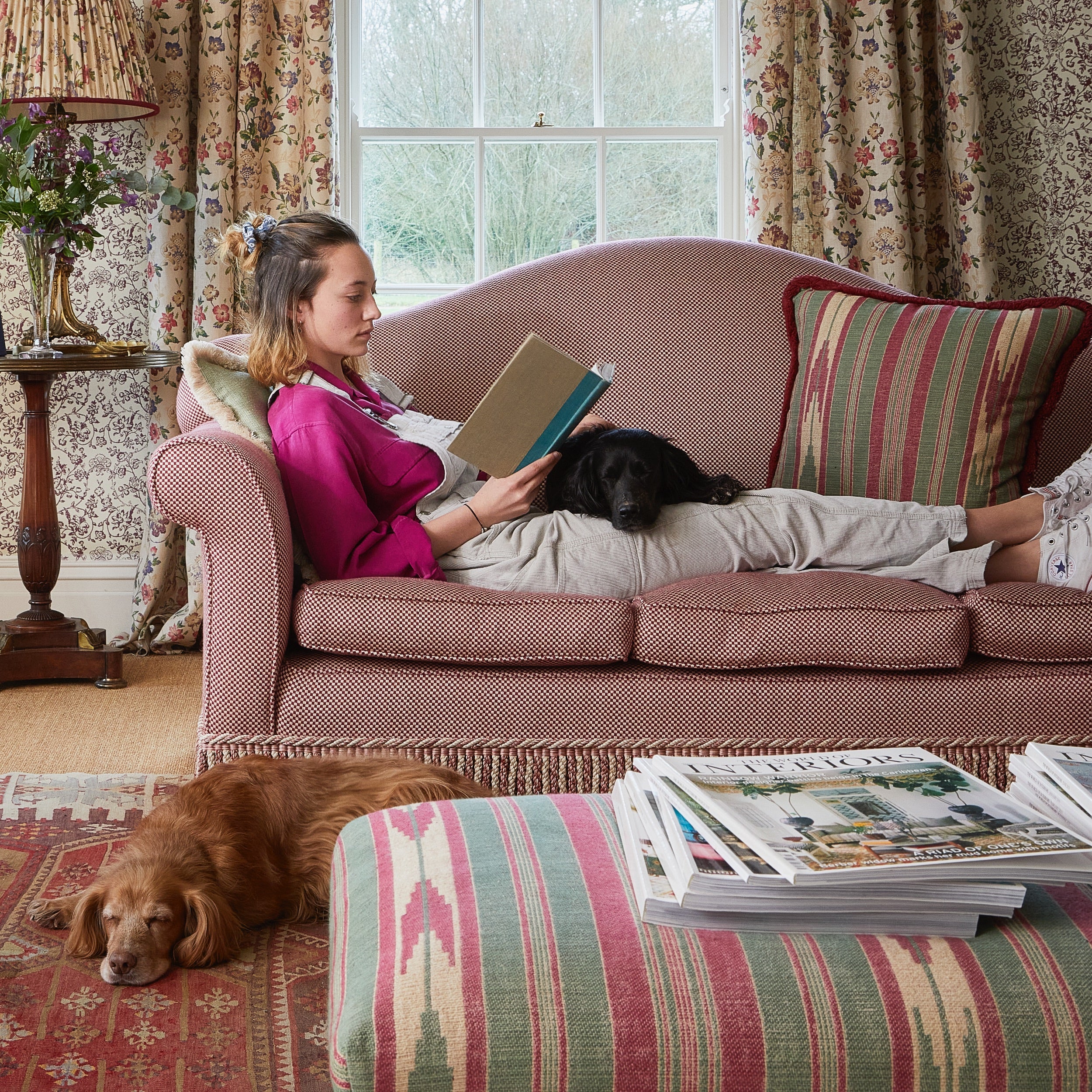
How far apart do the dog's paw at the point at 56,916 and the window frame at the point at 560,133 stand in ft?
7.25

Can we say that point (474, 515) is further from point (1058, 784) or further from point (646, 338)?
point (1058, 784)

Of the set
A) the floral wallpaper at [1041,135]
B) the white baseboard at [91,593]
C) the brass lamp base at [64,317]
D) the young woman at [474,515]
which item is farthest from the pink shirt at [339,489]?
the floral wallpaper at [1041,135]

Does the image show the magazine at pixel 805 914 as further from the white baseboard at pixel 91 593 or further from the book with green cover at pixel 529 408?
the white baseboard at pixel 91 593

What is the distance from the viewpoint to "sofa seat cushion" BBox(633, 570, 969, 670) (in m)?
1.81

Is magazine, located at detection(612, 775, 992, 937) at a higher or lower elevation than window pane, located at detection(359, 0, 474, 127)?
lower

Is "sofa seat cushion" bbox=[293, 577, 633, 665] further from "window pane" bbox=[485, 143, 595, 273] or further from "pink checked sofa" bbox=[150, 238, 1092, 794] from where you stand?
"window pane" bbox=[485, 143, 595, 273]

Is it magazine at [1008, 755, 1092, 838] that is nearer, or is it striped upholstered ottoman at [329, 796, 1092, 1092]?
striped upholstered ottoman at [329, 796, 1092, 1092]

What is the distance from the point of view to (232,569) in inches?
70.4

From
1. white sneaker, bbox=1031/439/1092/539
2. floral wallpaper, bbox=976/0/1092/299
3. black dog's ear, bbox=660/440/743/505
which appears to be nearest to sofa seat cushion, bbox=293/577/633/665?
black dog's ear, bbox=660/440/743/505

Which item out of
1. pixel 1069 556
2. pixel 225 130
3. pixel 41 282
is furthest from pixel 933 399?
pixel 41 282

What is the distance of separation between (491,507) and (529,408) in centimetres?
21

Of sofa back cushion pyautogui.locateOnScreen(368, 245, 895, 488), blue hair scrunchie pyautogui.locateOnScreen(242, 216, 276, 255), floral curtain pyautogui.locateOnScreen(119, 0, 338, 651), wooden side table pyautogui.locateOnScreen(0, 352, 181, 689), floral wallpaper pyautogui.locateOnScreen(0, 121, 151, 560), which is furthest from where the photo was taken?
floral wallpaper pyautogui.locateOnScreen(0, 121, 151, 560)

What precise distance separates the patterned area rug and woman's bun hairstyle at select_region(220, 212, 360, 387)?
0.95 meters

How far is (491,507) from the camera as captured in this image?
1999mm
